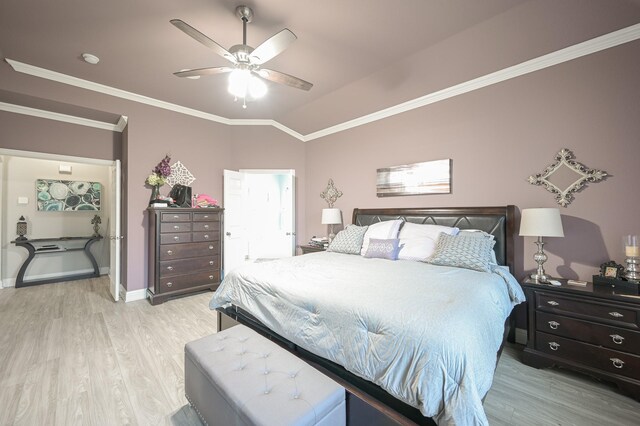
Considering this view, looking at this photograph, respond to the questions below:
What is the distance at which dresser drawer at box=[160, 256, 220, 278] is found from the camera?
3.74 m

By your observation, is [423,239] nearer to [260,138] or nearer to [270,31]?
[270,31]

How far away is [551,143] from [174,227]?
15.4 feet

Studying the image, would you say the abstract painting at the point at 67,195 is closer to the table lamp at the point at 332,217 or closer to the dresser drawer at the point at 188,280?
the dresser drawer at the point at 188,280

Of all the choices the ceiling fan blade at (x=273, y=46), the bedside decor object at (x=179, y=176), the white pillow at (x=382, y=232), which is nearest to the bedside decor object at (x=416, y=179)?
the white pillow at (x=382, y=232)

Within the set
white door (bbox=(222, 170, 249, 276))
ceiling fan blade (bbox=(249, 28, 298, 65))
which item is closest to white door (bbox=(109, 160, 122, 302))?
white door (bbox=(222, 170, 249, 276))

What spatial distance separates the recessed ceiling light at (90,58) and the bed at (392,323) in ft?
9.66

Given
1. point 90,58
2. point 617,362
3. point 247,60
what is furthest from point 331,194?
point 617,362

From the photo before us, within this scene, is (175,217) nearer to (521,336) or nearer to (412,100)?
(412,100)

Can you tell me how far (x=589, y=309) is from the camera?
6.56 feet

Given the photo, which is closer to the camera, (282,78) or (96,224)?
(282,78)

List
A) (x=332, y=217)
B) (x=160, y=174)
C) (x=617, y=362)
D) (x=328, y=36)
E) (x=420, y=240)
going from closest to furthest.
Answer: (x=617, y=362) → (x=328, y=36) → (x=420, y=240) → (x=160, y=174) → (x=332, y=217)

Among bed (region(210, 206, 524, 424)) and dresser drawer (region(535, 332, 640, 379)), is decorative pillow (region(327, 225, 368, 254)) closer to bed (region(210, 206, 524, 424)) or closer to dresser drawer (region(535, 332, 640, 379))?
bed (region(210, 206, 524, 424))

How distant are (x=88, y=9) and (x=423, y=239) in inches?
150

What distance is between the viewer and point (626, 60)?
221 centimetres
